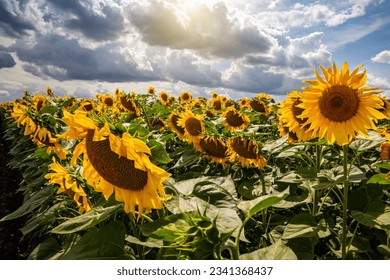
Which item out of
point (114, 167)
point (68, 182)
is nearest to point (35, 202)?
point (68, 182)

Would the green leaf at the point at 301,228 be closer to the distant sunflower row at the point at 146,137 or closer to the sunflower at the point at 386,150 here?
the distant sunflower row at the point at 146,137

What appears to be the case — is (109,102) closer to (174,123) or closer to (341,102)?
(174,123)

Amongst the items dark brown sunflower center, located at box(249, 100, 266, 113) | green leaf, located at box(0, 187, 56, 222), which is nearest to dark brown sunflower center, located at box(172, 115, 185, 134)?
dark brown sunflower center, located at box(249, 100, 266, 113)

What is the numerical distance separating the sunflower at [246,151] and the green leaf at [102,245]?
151 cm

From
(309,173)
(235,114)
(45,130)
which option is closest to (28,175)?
(45,130)

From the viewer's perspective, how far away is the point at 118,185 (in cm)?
157

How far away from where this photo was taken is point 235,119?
14.5 feet

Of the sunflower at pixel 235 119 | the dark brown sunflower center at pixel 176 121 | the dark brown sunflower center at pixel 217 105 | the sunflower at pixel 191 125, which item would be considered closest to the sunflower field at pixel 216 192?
the sunflower at pixel 191 125

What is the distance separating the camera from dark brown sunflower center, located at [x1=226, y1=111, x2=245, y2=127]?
4.39 metres

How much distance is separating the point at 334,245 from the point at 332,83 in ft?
3.36

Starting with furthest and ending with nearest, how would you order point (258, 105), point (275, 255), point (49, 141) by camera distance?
point (258, 105), point (49, 141), point (275, 255)

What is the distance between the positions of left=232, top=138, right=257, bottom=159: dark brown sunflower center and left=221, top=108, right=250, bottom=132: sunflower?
150cm

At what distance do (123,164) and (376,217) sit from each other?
1341 millimetres
